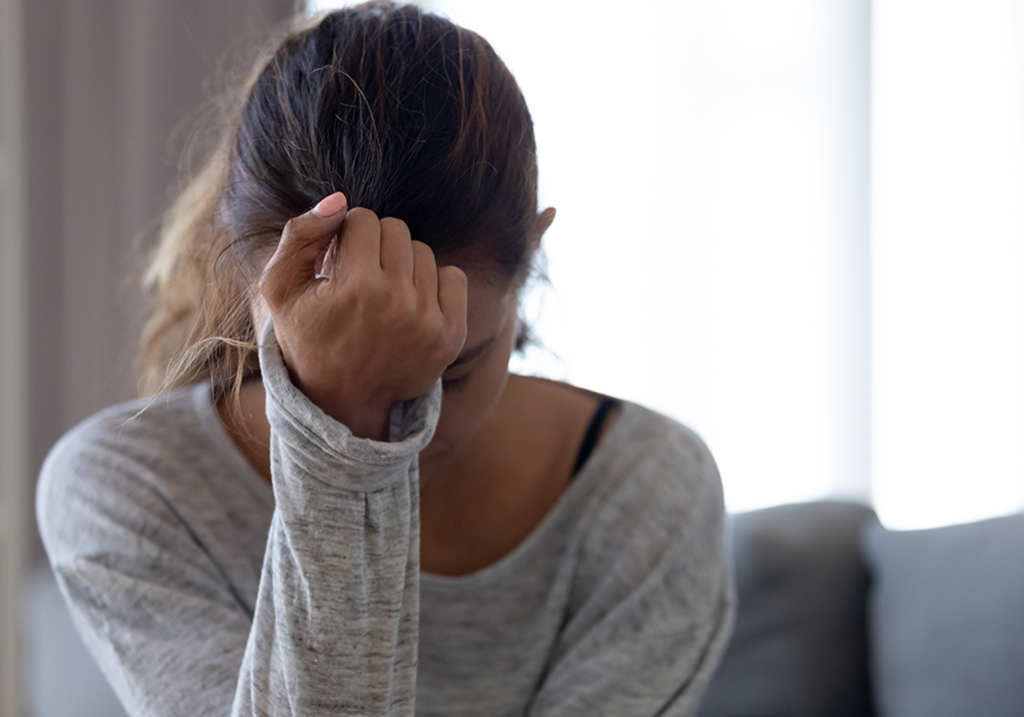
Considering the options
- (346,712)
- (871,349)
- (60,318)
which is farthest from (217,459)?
(871,349)

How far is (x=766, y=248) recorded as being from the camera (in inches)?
83.1

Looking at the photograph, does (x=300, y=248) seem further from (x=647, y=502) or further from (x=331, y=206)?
(x=647, y=502)

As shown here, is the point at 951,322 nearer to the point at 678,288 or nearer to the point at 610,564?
the point at 678,288

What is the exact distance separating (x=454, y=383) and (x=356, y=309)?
18cm

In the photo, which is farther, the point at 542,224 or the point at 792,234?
the point at 792,234

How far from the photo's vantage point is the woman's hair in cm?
57

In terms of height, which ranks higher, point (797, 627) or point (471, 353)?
point (471, 353)

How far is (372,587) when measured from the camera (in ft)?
1.87

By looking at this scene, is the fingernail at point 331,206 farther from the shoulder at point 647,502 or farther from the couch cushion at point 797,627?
the couch cushion at point 797,627

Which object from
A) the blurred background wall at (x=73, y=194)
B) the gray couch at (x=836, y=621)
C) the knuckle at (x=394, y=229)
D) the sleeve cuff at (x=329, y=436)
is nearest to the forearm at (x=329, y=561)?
the sleeve cuff at (x=329, y=436)

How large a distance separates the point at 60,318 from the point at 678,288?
1365 mm

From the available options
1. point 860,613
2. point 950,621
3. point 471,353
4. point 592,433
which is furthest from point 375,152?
point 860,613

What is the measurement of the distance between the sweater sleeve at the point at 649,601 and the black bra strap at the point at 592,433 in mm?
47

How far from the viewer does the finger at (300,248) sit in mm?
498
